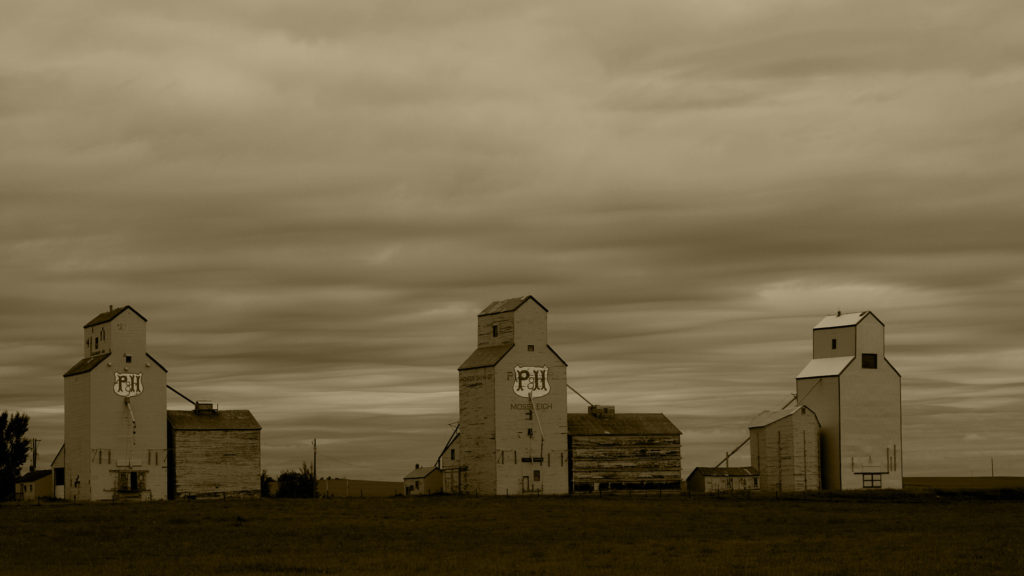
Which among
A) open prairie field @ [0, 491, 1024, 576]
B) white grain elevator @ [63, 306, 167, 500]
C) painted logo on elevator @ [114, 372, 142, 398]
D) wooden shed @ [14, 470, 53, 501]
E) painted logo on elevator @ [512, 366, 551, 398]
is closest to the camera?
open prairie field @ [0, 491, 1024, 576]

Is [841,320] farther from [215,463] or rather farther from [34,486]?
[34,486]

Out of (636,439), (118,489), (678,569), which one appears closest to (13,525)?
(118,489)

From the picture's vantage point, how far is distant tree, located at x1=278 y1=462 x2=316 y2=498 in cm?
10053

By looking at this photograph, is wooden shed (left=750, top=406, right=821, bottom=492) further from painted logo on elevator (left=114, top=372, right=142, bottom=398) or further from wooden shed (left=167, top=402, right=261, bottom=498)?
painted logo on elevator (left=114, top=372, right=142, bottom=398)

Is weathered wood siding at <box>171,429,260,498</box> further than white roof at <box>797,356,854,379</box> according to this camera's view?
No

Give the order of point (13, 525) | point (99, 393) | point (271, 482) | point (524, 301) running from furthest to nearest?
point (271, 482) → point (524, 301) → point (99, 393) → point (13, 525)

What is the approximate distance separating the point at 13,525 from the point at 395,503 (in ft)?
81.1

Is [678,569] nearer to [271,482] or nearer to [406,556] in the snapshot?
[406,556]

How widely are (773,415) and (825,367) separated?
506 centimetres

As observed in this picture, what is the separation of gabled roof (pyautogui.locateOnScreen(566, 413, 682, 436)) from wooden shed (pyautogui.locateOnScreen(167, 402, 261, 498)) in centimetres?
2135

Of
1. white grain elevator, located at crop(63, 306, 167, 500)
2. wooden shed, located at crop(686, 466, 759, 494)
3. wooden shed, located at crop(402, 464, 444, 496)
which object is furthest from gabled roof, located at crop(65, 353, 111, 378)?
wooden shed, located at crop(686, 466, 759, 494)

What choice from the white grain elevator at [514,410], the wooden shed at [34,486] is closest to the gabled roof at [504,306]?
the white grain elevator at [514,410]

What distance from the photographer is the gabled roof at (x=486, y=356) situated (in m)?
91.1

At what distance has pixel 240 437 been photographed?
91062 mm
